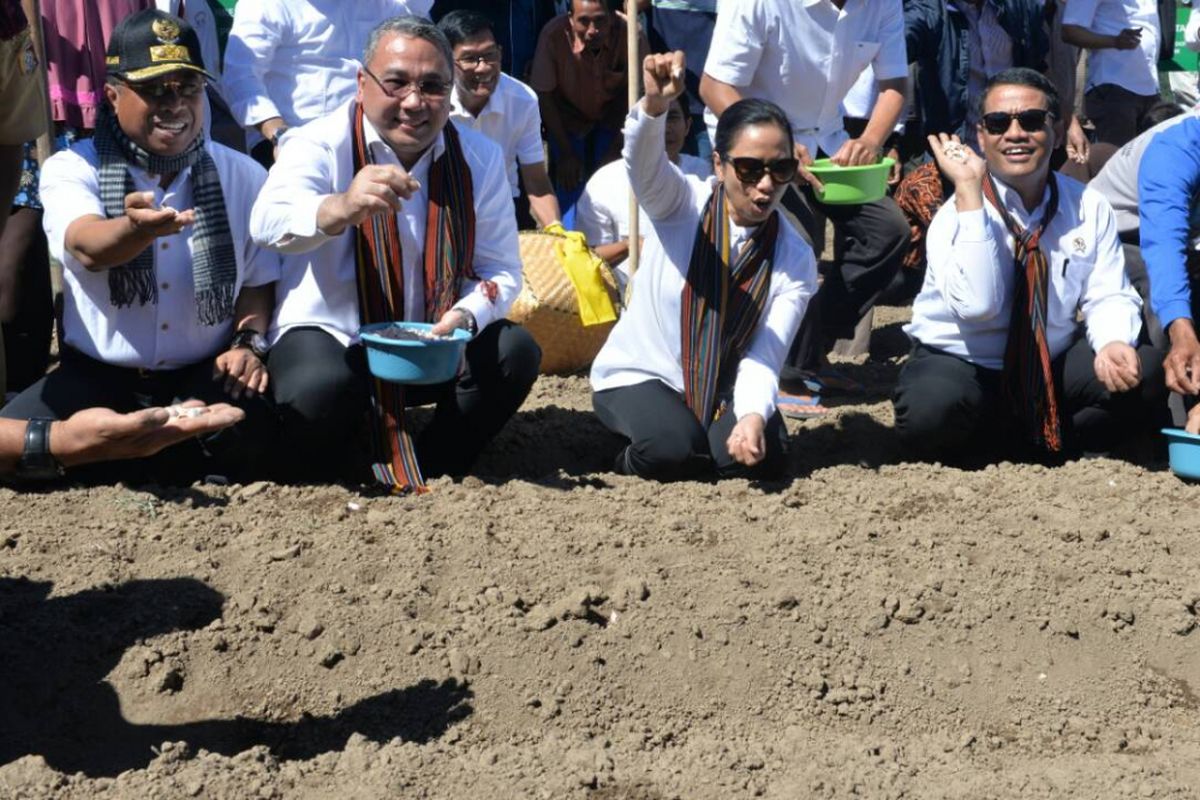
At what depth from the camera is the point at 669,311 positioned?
529 centimetres

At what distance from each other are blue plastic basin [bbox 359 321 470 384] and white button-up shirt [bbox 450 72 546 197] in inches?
78.6

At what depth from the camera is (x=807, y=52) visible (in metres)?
6.26

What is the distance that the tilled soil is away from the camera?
360 centimetres

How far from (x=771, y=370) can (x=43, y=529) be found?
7.38 feet

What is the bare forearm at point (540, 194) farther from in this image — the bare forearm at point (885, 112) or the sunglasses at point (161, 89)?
the sunglasses at point (161, 89)

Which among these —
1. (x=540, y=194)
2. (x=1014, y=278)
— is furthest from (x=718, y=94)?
(x=1014, y=278)

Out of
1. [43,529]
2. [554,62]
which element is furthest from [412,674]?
[554,62]

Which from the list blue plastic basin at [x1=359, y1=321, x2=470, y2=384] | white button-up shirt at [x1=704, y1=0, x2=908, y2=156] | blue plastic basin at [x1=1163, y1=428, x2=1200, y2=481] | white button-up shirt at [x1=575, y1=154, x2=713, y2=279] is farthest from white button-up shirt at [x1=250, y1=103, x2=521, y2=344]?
blue plastic basin at [x1=1163, y1=428, x2=1200, y2=481]

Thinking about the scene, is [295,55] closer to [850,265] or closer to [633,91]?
[633,91]

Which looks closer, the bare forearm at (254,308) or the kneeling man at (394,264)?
the kneeling man at (394,264)

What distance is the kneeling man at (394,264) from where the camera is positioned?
4883 millimetres

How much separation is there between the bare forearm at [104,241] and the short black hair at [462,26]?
2.18 m

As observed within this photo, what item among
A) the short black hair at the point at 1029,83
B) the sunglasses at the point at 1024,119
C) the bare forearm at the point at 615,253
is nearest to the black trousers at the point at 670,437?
the sunglasses at the point at 1024,119

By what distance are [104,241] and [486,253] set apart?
1.23m
